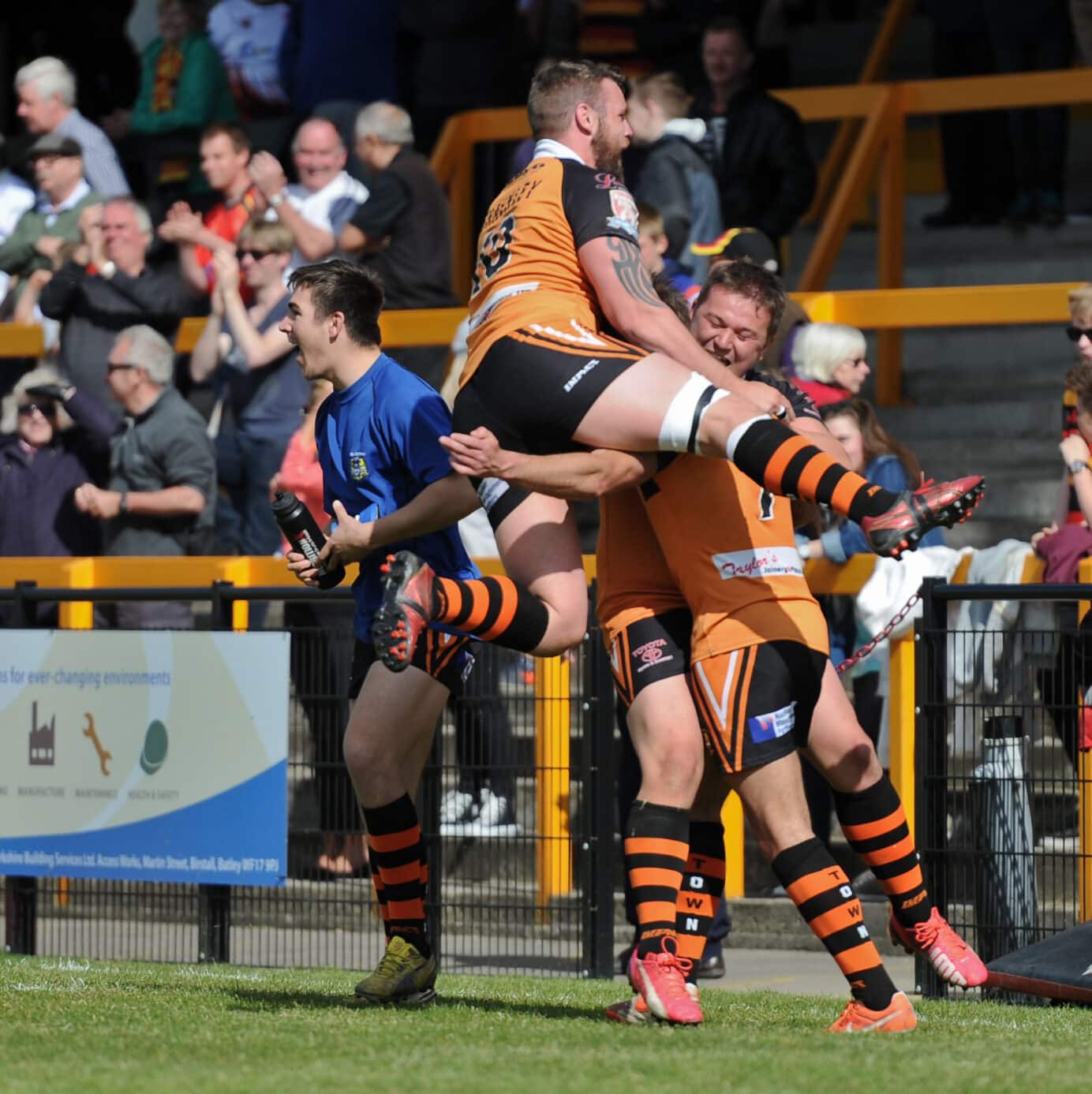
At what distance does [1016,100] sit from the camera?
1225 cm

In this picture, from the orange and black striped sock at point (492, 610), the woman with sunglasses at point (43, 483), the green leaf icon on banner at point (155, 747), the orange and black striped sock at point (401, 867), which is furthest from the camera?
the woman with sunglasses at point (43, 483)

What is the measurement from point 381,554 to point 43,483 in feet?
16.2

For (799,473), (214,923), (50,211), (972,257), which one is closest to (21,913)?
(214,923)

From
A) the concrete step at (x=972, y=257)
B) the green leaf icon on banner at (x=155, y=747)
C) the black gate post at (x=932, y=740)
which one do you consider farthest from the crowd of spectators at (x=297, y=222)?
the black gate post at (x=932, y=740)

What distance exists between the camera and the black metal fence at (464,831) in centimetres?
893

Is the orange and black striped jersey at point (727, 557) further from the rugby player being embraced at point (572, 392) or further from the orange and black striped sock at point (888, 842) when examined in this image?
the orange and black striped sock at point (888, 842)

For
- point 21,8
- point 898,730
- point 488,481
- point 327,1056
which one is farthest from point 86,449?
point 21,8

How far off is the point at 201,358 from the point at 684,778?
6223mm

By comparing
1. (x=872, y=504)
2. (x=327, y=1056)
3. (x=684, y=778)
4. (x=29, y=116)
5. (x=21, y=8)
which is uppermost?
(x=21, y=8)

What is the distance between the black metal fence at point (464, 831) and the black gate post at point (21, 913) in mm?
482

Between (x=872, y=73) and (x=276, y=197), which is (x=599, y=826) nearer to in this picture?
(x=276, y=197)

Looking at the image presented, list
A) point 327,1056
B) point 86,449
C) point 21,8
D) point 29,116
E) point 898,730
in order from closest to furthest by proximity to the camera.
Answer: point 327,1056 → point 898,730 → point 86,449 → point 29,116 → point 21,8

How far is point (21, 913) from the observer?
379 inches

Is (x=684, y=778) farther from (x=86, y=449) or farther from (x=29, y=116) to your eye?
(x=29, y=116)
